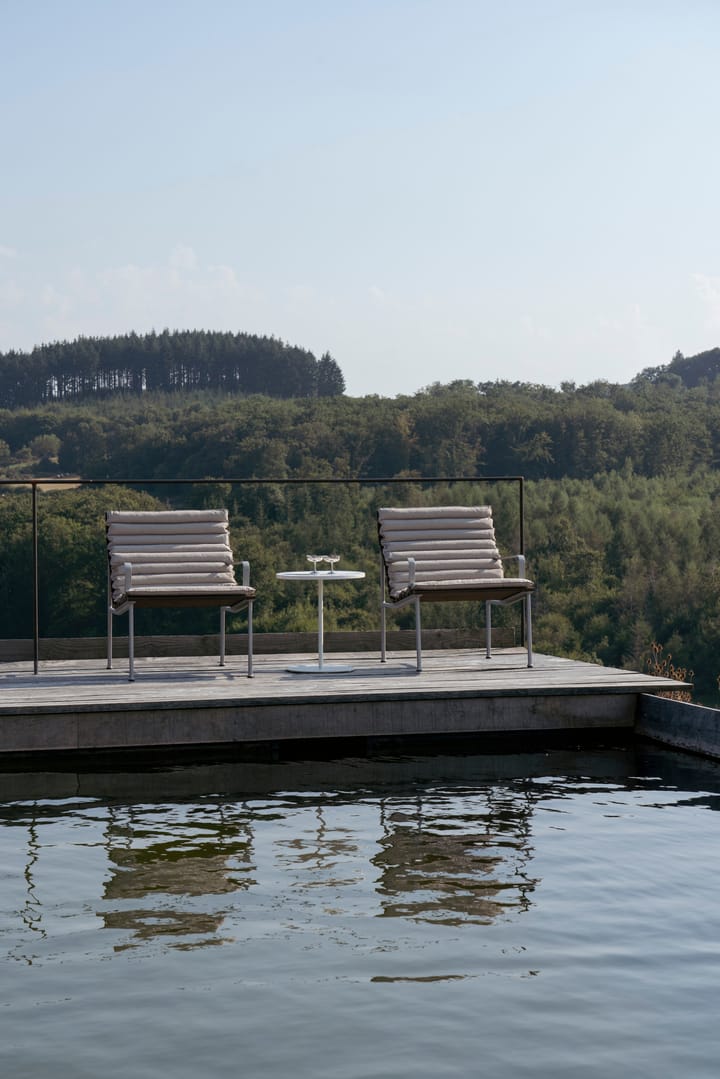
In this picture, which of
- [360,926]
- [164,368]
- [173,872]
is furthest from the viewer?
[164,368]

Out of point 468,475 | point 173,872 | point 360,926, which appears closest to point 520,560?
point 173,872

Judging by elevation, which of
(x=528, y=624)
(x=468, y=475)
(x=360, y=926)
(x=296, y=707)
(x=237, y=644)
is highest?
(x=468, y=475)

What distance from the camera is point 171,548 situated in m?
6.21

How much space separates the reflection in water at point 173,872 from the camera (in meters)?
3.02

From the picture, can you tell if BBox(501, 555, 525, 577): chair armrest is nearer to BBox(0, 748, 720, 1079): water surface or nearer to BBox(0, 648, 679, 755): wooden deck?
BBox(0, 648, 679, 755): wooden deck

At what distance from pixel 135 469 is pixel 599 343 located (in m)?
15.3

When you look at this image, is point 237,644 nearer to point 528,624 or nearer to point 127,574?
point 127,574

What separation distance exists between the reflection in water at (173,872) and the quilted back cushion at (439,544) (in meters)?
2.34

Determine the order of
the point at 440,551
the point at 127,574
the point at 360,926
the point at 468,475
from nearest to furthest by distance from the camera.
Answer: the point at 360,926, the point at 127,574, the point at 440,551, the point at 468,475

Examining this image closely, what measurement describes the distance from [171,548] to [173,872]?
2881 mm

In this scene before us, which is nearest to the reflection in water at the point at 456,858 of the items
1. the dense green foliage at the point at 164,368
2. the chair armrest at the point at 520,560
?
the chair armrest at the point at 520,560

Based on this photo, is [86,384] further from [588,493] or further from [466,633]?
[466,633]

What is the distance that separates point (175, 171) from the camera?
23172 millimetres

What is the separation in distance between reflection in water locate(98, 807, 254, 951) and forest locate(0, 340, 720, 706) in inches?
1059
